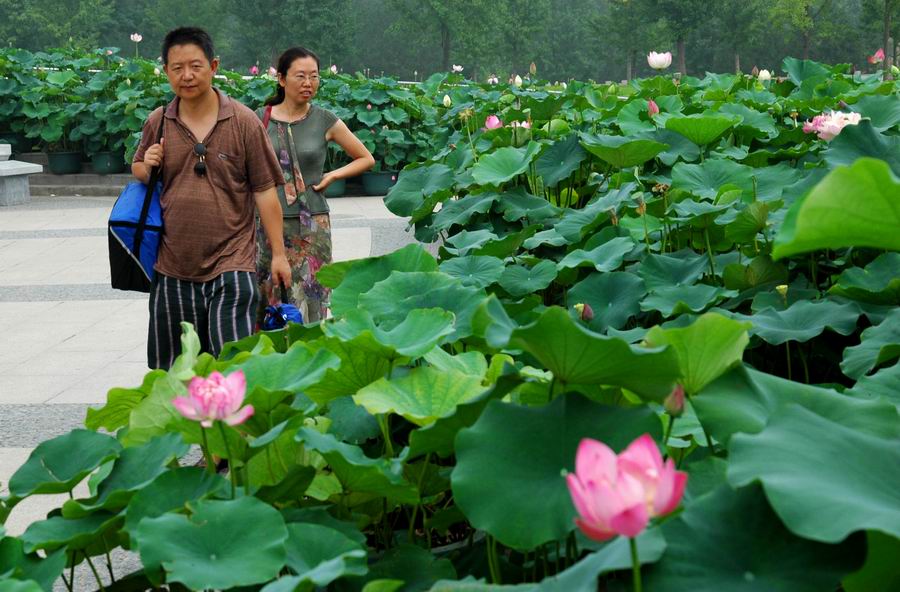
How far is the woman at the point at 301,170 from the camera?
16.9 feet

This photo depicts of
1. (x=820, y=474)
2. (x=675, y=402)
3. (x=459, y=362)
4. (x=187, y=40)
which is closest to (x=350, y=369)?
(x=459, y=362)

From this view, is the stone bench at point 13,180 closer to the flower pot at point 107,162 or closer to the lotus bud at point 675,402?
the flower pot at point 107,162

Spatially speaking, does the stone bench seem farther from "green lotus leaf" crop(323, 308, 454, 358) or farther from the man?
"green lotus leaf" crop(323, 308, 454, 358)

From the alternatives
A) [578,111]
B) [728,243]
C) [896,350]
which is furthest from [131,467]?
[578,111]

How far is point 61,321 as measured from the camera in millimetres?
6930

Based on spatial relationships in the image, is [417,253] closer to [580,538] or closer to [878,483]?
[580,538]

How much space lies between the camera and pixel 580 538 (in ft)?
4.01

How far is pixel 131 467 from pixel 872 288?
1259 millimetres

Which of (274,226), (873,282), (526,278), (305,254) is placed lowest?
(305,254)

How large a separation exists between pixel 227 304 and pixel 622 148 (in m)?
1.70

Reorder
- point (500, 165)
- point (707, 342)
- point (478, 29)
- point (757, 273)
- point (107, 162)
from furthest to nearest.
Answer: point (478, 29)
point (107, 162)
point (500, 165)
point (757, 273)
point (707, 342)

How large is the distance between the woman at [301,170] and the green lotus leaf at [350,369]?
11.4ft

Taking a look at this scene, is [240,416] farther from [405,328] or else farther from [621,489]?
[621,489]

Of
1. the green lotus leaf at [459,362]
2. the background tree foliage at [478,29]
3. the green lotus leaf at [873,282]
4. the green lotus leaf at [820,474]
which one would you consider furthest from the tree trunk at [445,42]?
the green lotus leaf at [820,474]
